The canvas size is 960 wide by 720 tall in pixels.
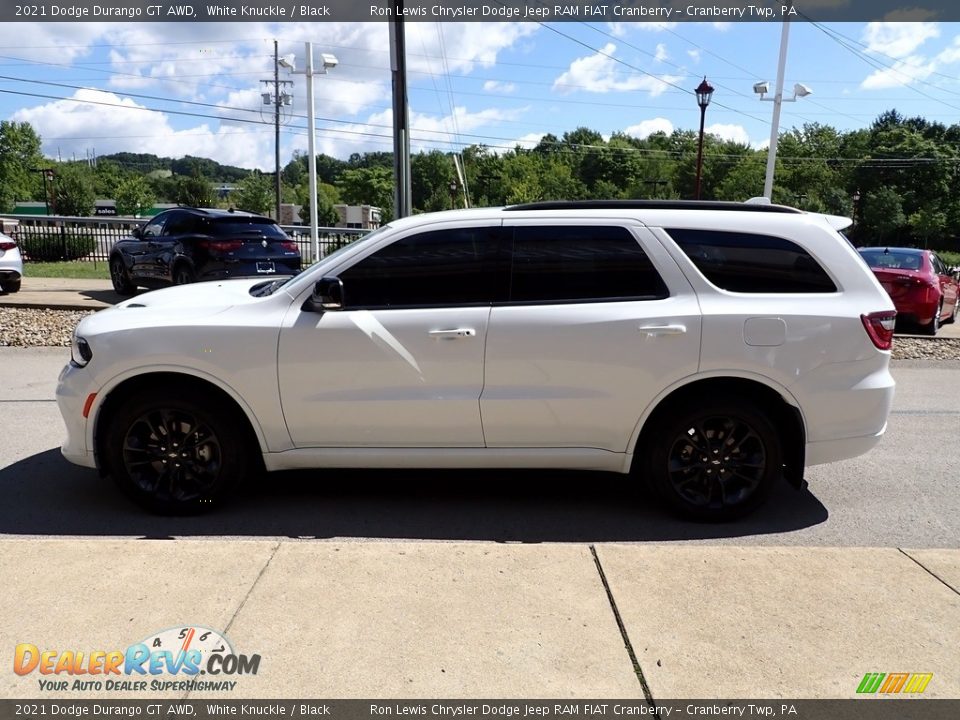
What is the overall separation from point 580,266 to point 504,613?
205 centimetres

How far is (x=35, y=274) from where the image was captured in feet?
61.4

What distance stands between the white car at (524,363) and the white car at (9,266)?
10431mm

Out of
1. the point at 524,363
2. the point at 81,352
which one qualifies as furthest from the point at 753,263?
the point at 81,352

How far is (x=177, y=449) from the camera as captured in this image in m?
4.41

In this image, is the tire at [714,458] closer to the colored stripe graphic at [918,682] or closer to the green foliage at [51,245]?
the colored stripe graphic at [918,682]

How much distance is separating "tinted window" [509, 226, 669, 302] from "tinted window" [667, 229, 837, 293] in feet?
0.95

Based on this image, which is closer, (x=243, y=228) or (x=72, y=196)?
(x=243, y=228)

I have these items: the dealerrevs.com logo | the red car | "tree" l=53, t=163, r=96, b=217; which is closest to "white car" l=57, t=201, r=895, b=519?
the dealerrevs.com logo

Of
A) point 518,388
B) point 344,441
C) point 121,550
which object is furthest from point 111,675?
point 518,388

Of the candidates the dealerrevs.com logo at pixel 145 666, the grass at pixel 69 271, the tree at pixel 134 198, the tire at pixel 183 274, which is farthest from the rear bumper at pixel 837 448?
the tree at pixel 134 198

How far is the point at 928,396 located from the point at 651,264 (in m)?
5.59

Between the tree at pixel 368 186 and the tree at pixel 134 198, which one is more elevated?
the tree at pixel 368 186

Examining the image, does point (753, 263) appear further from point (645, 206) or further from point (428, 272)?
point (428, 272)

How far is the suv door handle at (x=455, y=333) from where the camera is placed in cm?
429
